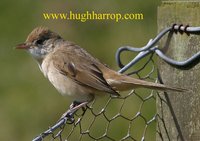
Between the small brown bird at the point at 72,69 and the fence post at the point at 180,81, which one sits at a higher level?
the fence post at the point at 180,81

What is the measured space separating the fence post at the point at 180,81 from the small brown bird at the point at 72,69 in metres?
0.79

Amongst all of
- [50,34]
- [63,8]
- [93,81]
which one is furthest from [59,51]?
[63,8]

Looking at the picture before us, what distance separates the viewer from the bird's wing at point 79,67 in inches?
202

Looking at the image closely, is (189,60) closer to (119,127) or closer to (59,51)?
(59,51)

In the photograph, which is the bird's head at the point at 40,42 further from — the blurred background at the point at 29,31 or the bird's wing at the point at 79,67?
the blurred background at the point at 29,31

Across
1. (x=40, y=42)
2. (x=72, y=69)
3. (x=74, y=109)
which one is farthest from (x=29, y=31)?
(x=74, y=109)

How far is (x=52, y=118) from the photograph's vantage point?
6.75 metres

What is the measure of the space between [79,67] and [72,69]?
0.20 feet

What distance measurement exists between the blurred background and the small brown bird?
1.22 metres

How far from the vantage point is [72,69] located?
17.4 ft

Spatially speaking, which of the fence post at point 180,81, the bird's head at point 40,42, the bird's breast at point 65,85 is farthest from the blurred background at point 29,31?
the fence post at point 180,81

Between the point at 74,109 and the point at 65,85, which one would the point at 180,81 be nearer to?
the point at 74,109

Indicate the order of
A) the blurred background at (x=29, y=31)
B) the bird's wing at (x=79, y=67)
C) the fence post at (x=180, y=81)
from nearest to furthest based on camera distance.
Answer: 1. the fence post at (x=180, y=81)
2. the bird's wing at (x=79, y=67)
3. the blurred background at (x=29, y=31)

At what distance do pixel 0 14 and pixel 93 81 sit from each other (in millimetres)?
3894
